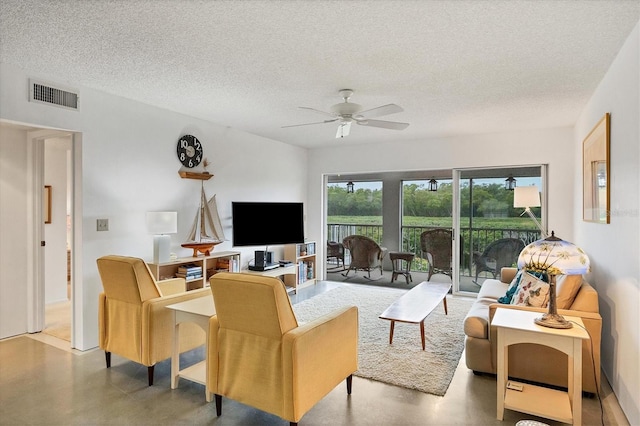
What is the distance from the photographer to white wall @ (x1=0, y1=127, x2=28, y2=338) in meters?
3.72

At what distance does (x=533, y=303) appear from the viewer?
110 inches

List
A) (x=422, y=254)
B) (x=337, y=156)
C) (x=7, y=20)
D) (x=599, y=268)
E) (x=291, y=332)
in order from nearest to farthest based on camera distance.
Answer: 1. (x=291, y=332)
2. (x=7, y=20)
3. (x=599, y=268)
4. (x=337, y=156)
5. (x=422, y=254)

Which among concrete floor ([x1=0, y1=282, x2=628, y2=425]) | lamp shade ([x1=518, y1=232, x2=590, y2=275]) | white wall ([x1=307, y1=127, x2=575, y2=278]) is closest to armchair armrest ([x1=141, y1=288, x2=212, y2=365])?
concrete floor ([x1=0, y1=282, x2=628, y2=425])

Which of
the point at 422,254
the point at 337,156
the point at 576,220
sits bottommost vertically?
the point at 422,254

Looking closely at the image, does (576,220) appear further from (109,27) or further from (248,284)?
(109,27)

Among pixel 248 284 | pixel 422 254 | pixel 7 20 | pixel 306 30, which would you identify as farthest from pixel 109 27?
pixel 422 254

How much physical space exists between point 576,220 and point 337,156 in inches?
142

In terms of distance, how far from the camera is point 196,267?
4.26 m

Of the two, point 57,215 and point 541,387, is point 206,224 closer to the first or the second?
point 57,215

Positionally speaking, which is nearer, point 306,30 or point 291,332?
point 291,332

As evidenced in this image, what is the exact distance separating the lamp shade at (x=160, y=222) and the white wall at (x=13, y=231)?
4.39 feet

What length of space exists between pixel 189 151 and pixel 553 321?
4000 mm

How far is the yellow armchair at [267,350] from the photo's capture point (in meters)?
1.99

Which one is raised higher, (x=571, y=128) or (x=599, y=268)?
(x=571, y=128)
